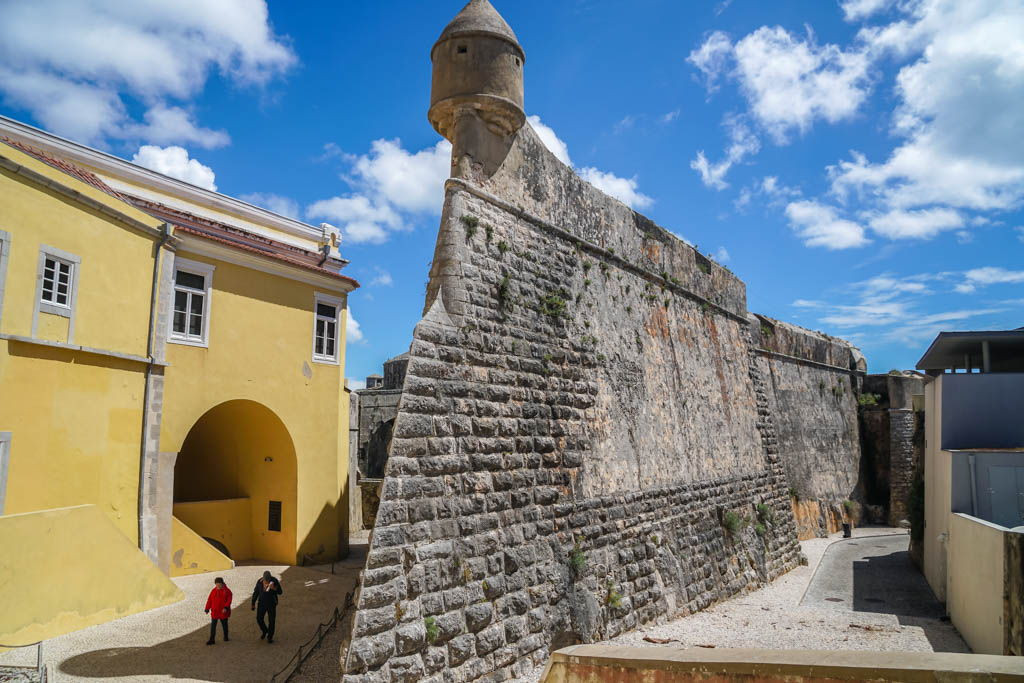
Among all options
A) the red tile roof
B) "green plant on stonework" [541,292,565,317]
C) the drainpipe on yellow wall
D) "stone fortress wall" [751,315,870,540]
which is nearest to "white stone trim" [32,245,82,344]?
the drainpipe on yellow wall

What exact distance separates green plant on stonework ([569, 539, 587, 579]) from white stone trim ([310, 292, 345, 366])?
879cm

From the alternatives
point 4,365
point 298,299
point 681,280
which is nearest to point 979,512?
point 681,280

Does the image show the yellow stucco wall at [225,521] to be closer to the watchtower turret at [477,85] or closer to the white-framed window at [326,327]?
the white-framed window at [326,327]

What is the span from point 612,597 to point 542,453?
2.12 m

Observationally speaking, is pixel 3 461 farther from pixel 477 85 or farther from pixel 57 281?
pixel 477 85

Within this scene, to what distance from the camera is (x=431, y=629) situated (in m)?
6.33

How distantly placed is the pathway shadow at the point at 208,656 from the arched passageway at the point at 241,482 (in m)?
4.35

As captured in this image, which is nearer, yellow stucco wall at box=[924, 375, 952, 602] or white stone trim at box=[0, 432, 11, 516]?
white stone trim at box=[0, 432, 11, 516]

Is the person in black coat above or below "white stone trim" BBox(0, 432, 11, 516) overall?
below

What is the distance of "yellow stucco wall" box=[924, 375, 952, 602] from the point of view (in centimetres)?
1187

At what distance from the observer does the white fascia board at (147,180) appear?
42.8 feet

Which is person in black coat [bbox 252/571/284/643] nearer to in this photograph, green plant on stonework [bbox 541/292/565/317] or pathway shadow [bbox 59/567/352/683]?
pathway shadow [bbox 59/567/352/683]

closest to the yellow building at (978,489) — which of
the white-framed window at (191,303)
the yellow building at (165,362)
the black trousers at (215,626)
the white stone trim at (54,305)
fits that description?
the black trousers at (215,626)

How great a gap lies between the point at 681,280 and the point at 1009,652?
A: 7936 millimetres
